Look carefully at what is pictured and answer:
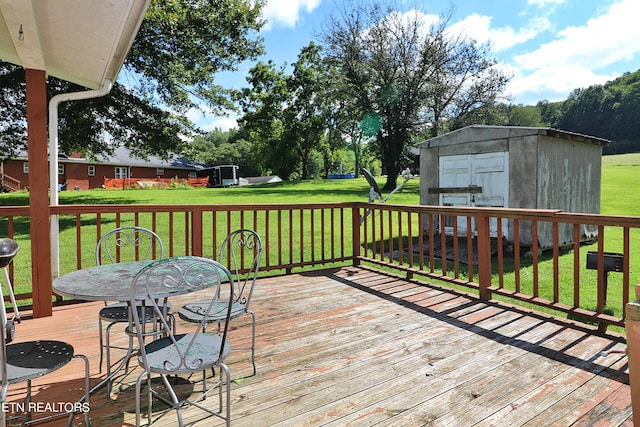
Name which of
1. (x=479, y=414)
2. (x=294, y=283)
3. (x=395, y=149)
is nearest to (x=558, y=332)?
(x=479, y=414)

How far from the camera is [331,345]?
8.76 feet

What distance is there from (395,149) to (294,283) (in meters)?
14.5

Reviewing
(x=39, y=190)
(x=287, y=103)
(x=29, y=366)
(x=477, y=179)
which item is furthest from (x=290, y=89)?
(x=29, y=366)

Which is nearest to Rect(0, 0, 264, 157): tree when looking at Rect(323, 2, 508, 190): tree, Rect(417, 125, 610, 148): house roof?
Rect(323, 2, 508, 190): tree

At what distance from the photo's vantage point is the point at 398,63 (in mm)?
16688

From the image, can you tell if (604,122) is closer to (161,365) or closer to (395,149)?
(395,149)

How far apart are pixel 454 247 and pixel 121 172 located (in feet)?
97.9

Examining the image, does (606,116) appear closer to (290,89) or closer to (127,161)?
(290,89)

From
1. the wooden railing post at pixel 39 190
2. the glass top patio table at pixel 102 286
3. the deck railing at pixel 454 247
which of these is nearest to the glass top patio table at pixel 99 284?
the glass top patio table at pixel 102 286

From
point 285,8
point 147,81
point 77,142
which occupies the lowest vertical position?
point 77,142

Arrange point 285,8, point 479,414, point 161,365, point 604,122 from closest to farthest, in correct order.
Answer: point 161,365 → point 479,414 → point 285,8 → point 604,122

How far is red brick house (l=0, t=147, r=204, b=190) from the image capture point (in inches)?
907

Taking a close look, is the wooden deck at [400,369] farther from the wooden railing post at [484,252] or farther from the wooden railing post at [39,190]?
the wooden railing post at [39,190]

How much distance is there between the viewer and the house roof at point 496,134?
21.3 ft
